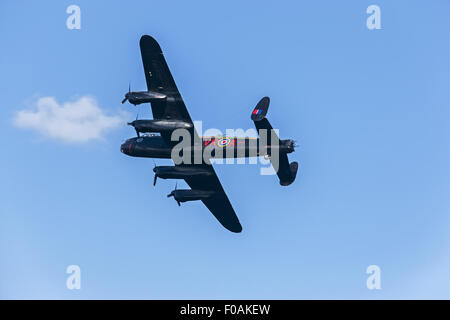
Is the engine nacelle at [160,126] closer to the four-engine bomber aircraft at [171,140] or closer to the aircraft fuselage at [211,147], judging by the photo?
the four-engine bomber aircraft at [171,140]

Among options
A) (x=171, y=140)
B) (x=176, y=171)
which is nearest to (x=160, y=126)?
(x=171, y=140)

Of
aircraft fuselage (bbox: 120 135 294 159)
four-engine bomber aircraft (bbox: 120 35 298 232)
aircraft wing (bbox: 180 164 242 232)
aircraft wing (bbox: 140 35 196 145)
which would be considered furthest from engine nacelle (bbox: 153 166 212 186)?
aircraft wing (bbox: 140 35 196 145)

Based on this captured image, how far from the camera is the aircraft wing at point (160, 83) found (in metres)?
38.3

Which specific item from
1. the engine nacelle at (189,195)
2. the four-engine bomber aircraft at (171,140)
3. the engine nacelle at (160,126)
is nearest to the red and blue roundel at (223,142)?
the four-engine bomber aircraft at (171,140)

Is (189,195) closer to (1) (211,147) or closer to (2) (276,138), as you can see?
(1) (211,147)

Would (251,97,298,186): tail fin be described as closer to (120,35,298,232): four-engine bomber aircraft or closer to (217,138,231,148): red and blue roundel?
(120,35,298,232): four-engine bomber aircraft

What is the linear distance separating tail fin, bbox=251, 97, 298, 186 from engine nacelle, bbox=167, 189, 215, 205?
24.4 ft

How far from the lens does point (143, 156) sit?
140 feet

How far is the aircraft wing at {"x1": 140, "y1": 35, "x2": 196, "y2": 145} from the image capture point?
38.3 m

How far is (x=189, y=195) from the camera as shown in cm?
4500

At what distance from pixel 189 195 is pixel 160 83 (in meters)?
9.58
